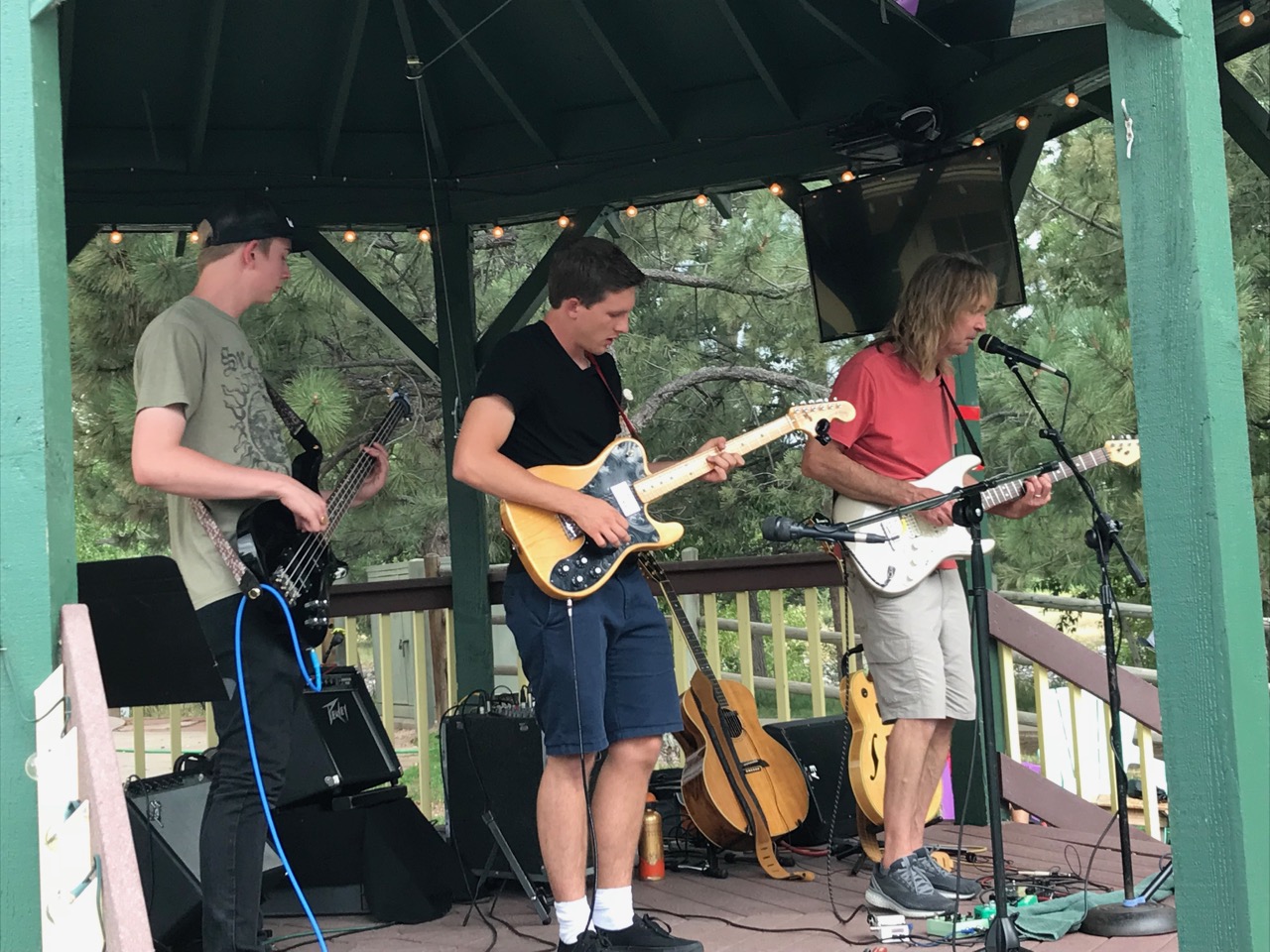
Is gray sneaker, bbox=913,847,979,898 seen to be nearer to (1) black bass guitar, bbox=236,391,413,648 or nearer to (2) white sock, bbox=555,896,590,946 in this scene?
(2) white sock, bbox=555,896,590,946

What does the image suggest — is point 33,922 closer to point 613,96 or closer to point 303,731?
point 303,731

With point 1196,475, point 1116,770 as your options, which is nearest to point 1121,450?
point 1116,770

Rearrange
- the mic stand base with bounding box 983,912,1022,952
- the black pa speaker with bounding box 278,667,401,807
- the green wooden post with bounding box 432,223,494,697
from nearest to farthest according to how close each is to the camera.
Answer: the mic stand base with bounding box 983,912,1022,952 → the black pa speaker with bounding box 278,667,401,807 → the green wooden post with bounding box 432,223,494,697

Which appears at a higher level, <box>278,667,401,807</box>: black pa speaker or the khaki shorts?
the khaki shorts

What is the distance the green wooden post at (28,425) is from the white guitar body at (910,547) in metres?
2.21

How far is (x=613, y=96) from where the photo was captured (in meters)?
5.59

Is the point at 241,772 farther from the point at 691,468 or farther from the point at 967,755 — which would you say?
the point at 967,755

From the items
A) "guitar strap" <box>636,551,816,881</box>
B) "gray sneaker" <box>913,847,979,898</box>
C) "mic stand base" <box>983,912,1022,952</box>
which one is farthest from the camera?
"guitar strap" <box>636,551,816,881</box>

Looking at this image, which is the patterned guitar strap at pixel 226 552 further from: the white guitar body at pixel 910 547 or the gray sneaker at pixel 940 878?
the gray sneaker at pixel 940 878

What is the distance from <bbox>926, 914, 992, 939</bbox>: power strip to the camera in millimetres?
3574

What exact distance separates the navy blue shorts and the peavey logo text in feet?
3.91

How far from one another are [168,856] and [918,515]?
7.24 ft

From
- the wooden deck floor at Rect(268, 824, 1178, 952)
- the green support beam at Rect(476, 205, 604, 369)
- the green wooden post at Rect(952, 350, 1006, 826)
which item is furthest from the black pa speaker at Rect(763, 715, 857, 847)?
the green support beam at Rect(476, 205, 604, 369)

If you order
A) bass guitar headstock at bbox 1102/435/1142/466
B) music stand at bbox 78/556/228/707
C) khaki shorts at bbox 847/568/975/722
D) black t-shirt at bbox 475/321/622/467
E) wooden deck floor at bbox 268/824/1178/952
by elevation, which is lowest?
wooden deck floor at bbox 268/824/1178/952
